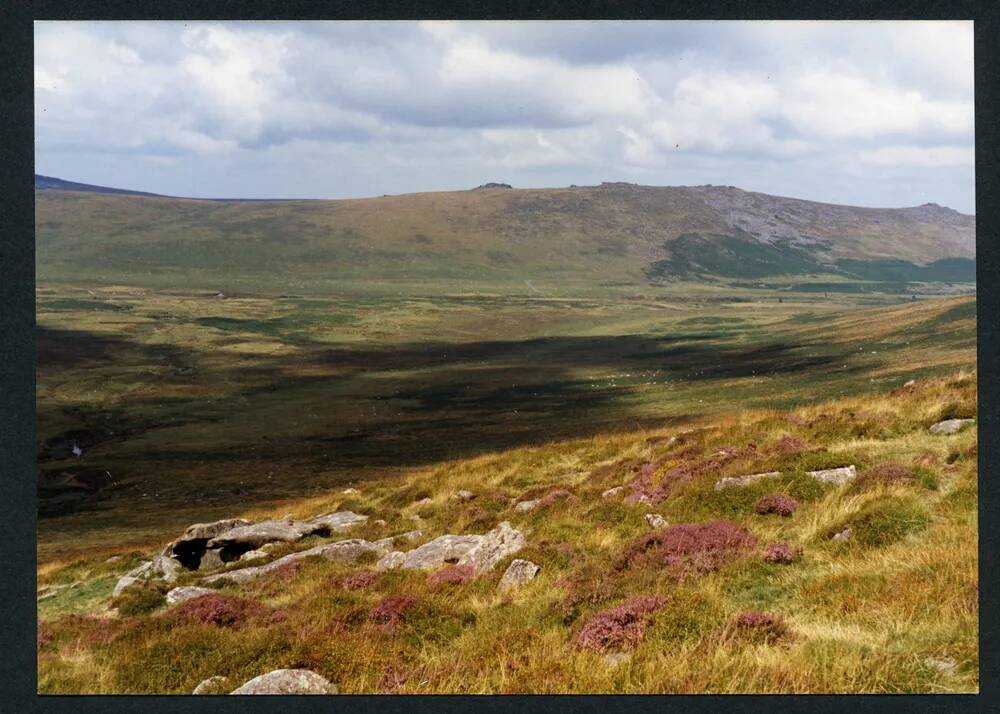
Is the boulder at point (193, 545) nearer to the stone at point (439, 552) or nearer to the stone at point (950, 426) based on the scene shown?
the stone at point (439, 552)

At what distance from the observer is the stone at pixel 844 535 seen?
423 inches

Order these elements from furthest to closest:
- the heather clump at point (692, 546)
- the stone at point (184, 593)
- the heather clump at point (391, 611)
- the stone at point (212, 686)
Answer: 1. the stone at point (184, 593)
2. the heather clump at point (692, 546)
3. the heather clump at point (391, 611)
4. the stone at point (212, 686)

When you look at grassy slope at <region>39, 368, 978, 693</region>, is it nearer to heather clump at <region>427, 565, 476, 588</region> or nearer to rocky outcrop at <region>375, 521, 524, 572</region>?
heather clump at <region>427, 565, 476, 588</region>

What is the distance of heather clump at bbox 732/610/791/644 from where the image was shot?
9.09m

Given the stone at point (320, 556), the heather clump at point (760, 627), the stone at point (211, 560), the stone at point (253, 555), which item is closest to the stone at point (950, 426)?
the heather clump at point (760, 627)

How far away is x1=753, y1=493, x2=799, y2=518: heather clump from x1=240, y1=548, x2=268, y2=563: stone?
1162 cm

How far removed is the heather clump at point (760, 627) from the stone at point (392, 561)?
7.10 metres

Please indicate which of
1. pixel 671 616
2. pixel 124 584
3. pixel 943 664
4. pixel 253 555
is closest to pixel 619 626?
pixel 671 616

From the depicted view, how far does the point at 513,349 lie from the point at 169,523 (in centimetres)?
8362

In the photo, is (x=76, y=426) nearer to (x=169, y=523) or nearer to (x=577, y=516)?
(x=169, y=523)

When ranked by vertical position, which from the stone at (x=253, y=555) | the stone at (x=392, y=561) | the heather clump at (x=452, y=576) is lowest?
the stone at (x=253, y=555)

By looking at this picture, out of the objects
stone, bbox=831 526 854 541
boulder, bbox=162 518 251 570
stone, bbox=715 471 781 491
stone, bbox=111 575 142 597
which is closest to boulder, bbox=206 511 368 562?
boulder, bbox=162 518 251 570
